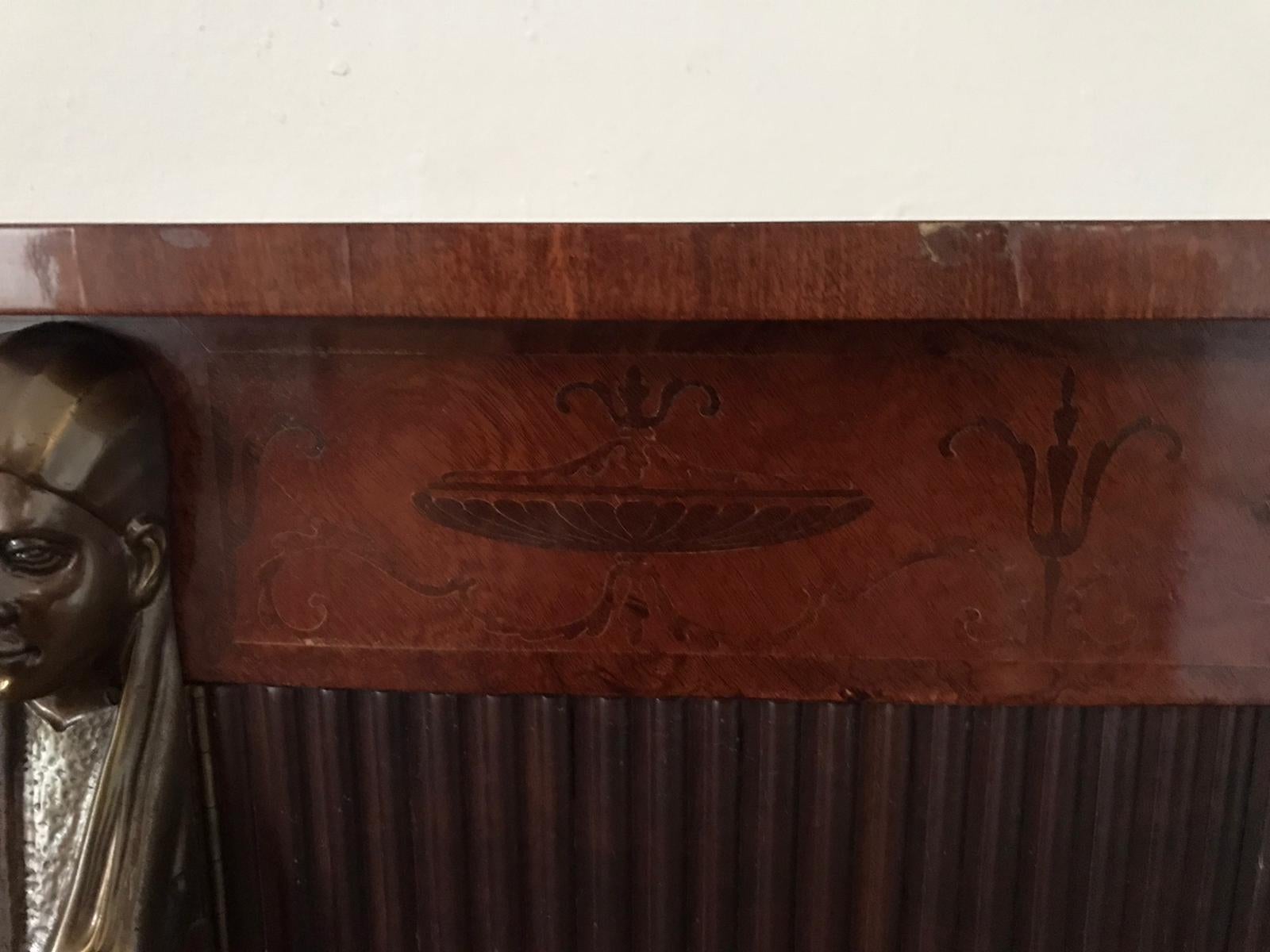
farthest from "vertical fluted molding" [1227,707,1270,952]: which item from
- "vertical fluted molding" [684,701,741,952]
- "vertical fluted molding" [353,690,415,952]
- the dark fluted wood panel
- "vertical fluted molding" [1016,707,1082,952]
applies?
"vertical fluted molding" [353,690,415,952]

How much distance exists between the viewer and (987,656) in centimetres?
52

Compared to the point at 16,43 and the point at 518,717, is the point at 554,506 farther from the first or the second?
the point at 16,43

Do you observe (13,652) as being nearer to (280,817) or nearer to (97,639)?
(97,639)

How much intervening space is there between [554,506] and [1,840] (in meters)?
0.40

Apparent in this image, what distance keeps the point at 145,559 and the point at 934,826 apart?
1.68 ft

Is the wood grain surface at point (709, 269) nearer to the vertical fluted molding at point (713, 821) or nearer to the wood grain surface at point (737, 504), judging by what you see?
the wood grain surface at point (737, 504)

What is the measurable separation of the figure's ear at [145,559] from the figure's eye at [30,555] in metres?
0.04

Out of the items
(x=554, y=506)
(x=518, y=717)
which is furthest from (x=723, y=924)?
(x=554, y=506)

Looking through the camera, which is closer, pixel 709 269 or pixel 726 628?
pixel 709 269

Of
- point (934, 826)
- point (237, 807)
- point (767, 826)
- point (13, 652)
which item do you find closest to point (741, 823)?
point (767, 826)

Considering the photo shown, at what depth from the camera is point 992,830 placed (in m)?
0.54

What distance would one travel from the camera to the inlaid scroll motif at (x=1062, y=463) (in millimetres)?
497

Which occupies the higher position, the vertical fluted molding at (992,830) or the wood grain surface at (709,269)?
the wood grain surface at (709,269)

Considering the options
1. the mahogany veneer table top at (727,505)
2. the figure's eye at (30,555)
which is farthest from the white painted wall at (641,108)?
the figure's eye at (30,555)
